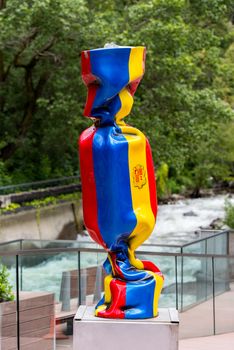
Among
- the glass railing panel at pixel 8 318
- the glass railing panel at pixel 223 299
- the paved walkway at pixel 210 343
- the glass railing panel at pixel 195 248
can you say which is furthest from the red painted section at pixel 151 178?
the glass railing panel at pixel 195 248

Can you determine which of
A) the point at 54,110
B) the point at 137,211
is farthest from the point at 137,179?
the point at 54,110

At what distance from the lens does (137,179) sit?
25.0ft

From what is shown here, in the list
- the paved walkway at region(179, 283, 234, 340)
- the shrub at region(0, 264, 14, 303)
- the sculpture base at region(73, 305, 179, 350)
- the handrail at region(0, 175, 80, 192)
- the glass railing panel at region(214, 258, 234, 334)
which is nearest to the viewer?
the sculpture base at region(73, 305, 179, 350)

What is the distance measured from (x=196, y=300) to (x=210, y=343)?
1393 mm

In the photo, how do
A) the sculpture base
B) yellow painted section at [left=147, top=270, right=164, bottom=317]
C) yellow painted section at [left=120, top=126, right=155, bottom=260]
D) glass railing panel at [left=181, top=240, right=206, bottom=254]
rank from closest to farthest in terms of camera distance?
the sculpture base → yellow painted section at [left=120, top=126, right=155, bottom=260] → yellow painted section at [left=147, top=270, right=164, bottom=317] → glass railing panel at [left=181, top=240, right=206, bottom=254]

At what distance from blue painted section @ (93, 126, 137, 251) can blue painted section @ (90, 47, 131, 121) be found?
13.5 inches

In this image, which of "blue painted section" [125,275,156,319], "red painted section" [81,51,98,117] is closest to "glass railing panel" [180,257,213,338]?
"blue painted section" [125,275,156,319]

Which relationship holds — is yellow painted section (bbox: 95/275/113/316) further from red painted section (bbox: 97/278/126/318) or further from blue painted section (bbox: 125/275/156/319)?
blue painted section (bbox: 125/275/156/319)

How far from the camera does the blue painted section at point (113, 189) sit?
7.50 metres

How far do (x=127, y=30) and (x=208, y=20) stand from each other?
13.2ft

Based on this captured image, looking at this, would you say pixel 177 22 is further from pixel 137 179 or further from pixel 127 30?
pixel 137 179

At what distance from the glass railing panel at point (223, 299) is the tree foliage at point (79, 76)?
9.85 metres

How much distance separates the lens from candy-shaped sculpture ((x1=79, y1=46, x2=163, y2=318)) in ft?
24.7

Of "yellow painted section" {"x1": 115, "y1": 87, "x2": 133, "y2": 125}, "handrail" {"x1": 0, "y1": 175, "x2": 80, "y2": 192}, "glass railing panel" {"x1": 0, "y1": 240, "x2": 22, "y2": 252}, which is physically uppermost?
"yellow painted section" {"x1": 115, "y1": 87, "x2": 133, "y2": 125}
